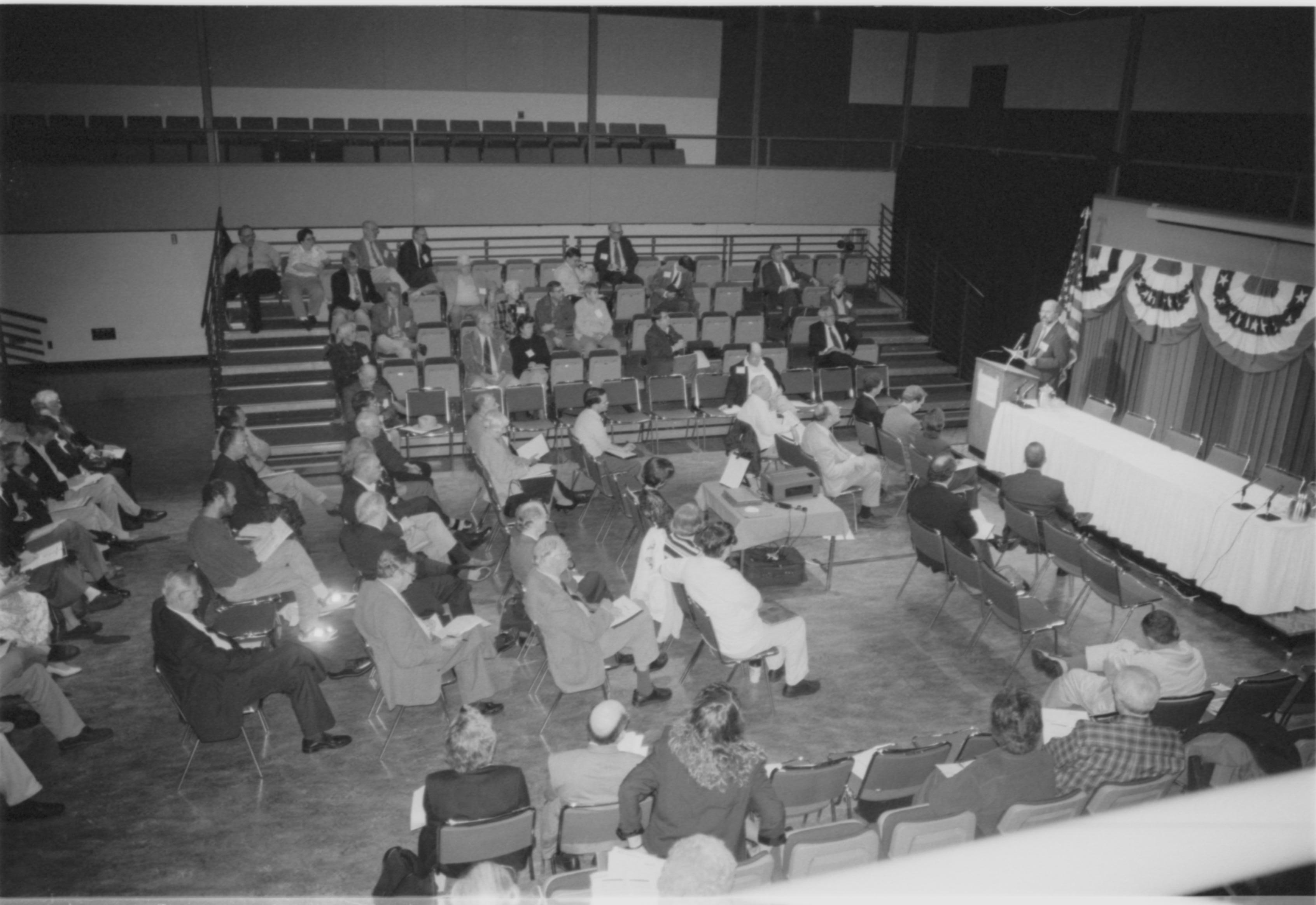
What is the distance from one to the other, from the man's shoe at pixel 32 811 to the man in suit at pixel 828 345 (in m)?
9.14

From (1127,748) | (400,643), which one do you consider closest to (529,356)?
(400,643)

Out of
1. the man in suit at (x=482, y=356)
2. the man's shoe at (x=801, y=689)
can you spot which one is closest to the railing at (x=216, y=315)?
the man in suit at (x=482, y=356)

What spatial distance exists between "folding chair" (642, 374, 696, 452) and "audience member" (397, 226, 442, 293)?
3.26 meters

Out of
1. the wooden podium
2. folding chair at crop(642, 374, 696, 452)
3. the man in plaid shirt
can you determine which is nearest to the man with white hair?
the wooden podium

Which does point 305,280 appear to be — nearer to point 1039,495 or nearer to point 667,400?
point 667,400

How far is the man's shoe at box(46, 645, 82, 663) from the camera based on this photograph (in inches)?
261

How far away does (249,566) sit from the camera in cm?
648

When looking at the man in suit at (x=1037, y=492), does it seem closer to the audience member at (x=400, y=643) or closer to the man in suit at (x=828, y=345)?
the man in suit at (x=828, y=345)

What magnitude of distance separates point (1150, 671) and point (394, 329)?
28.3 ft

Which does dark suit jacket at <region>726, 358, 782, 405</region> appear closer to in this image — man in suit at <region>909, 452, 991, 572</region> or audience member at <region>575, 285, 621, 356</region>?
audience member at <region>575, 285, 621, 356</region>

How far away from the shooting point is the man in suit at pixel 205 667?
17.1 feet

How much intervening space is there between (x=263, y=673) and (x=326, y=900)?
1310mm

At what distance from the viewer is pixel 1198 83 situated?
12234 mm

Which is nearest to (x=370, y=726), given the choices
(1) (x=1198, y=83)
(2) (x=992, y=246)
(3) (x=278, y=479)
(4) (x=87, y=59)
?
(3) (x=278, y=479)
